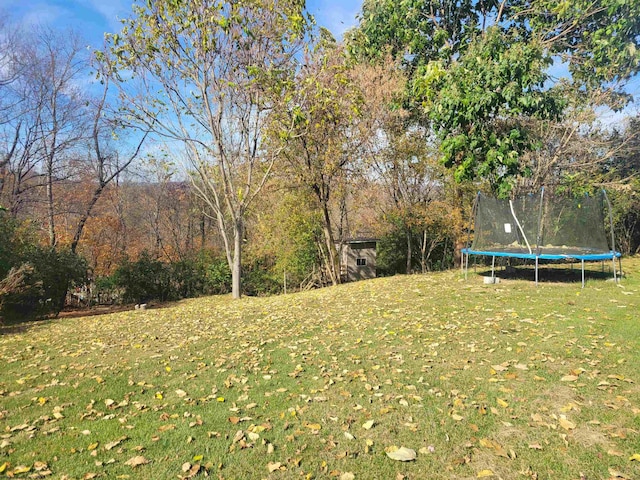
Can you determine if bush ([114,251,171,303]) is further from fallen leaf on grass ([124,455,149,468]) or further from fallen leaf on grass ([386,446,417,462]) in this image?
fallen leaf on grass ([386,446,417,462])

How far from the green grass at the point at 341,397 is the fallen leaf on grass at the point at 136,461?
0.17ft

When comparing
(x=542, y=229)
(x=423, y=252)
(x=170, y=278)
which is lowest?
(x=170, y=278)

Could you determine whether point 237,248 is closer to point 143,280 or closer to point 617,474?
point 143,280

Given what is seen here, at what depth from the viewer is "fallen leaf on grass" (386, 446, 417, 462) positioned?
2656 millimetres

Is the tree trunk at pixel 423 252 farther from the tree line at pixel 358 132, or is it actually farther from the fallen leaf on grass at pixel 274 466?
the fallen leaf on grass at pixel 274 466

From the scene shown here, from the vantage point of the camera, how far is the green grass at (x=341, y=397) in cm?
265

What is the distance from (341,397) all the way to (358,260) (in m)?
13.9

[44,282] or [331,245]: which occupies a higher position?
[331,245]

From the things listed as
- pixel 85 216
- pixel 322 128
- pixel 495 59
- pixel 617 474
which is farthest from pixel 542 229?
pixel 85 216

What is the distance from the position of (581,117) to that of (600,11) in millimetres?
2804

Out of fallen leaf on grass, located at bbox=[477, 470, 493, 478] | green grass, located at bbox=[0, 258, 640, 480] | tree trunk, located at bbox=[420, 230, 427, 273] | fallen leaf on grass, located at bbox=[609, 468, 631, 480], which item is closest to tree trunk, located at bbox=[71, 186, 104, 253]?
green grass, located at bbox=[0, 258, 640, 480]

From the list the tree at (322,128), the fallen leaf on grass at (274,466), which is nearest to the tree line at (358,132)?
the tree at (322,128)

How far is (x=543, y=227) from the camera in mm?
9867

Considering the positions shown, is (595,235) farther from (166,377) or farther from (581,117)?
(166,377)
